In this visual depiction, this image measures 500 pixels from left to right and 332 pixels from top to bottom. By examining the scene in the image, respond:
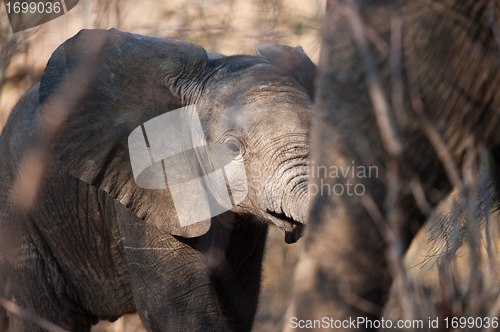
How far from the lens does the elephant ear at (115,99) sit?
9.09 feet

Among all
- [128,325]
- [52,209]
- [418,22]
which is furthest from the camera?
[128,325]

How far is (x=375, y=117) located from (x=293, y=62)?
67.3 inches

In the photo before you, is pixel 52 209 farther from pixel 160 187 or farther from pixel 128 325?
pixel 128 325

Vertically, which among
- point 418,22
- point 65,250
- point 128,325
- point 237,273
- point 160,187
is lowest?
point 128,325

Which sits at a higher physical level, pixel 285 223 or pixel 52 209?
pixel 285 223

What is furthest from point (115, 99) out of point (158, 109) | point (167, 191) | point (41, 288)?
point (41, 288)

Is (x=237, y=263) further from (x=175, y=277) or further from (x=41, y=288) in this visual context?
(x=41, y=288)

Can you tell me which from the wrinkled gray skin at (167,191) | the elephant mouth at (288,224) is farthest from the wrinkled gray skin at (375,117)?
the elephant mouth at (288,224)

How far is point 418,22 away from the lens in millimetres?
1250

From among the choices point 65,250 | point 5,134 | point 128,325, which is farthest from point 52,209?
point 128,325

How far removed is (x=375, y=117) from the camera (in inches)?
49.5

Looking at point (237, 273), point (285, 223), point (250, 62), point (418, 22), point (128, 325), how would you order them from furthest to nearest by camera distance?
point (128, 325), point (237, 273), point (250, 62), point (285, 223), point (418, 22)

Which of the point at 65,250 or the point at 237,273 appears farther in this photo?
the point at 65,250

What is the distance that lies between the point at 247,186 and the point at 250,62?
448mm
